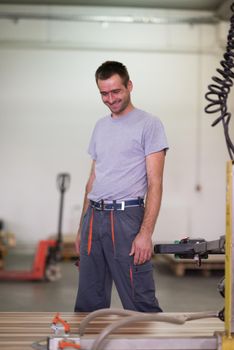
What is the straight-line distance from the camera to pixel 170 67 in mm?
10516

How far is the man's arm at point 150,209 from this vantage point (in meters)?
2.80

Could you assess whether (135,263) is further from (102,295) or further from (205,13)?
(205,13)

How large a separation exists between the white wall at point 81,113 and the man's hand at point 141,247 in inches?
299

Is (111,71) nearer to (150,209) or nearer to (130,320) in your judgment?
(150,209)

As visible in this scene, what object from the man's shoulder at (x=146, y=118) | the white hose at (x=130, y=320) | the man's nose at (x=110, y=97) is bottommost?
the white hose at (x=130, y=320)

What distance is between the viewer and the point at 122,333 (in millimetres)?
1962

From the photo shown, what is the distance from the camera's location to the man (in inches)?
111

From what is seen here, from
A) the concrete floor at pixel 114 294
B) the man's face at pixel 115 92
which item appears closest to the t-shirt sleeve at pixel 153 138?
the man's face at pixel 115 92

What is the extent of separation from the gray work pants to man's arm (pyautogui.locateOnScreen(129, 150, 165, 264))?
0.20ft

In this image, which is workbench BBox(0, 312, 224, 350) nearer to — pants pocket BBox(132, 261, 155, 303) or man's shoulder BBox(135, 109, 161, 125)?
pants pocket BBox(132, 261, 155, 303)

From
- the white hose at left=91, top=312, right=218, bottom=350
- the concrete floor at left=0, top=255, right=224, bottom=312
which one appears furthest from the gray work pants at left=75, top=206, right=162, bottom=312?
the concrete floor at left=0, top=255, right=224, bottom=312

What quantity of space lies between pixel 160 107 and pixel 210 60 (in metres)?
1.28

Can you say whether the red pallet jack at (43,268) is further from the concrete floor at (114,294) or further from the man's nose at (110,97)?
the man's nose at (110,97)

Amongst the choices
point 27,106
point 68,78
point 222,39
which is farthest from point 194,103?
point 27,106
